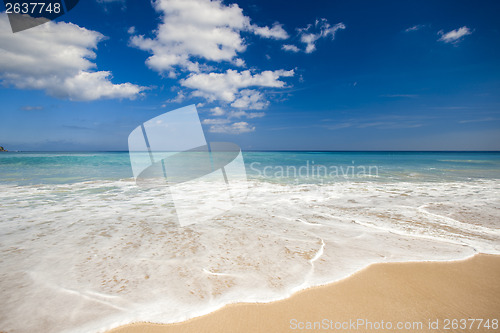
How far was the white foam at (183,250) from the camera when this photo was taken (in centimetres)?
225

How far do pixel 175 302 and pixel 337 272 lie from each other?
6.55ft

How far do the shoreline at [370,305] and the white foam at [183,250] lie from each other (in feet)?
0.42

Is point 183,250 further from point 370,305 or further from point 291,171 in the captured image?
point 291,171

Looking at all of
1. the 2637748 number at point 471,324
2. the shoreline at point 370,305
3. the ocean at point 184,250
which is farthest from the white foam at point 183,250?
the 2637748 number at point 471,324

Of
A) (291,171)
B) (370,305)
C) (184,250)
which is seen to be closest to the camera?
(370,305)

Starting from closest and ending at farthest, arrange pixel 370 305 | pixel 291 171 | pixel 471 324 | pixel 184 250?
pixel 471 324
pixel 370 305
pixel 184 250
pixel 291 171

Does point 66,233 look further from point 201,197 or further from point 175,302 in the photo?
point 201,197

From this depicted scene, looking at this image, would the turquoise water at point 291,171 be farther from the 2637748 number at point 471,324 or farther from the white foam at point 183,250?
the 2637748 number at point 471,324

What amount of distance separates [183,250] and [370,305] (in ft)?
8.48

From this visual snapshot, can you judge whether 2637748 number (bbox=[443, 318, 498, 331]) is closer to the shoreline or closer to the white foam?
the shoreline

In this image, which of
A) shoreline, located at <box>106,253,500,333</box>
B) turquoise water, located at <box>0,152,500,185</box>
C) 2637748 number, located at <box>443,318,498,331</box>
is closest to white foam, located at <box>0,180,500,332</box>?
shoreline, located at <box>106,253,500,333</box>

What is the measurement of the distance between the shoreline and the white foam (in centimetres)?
13

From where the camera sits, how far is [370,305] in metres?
2.27

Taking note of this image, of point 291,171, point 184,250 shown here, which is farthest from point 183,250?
point 291,171
